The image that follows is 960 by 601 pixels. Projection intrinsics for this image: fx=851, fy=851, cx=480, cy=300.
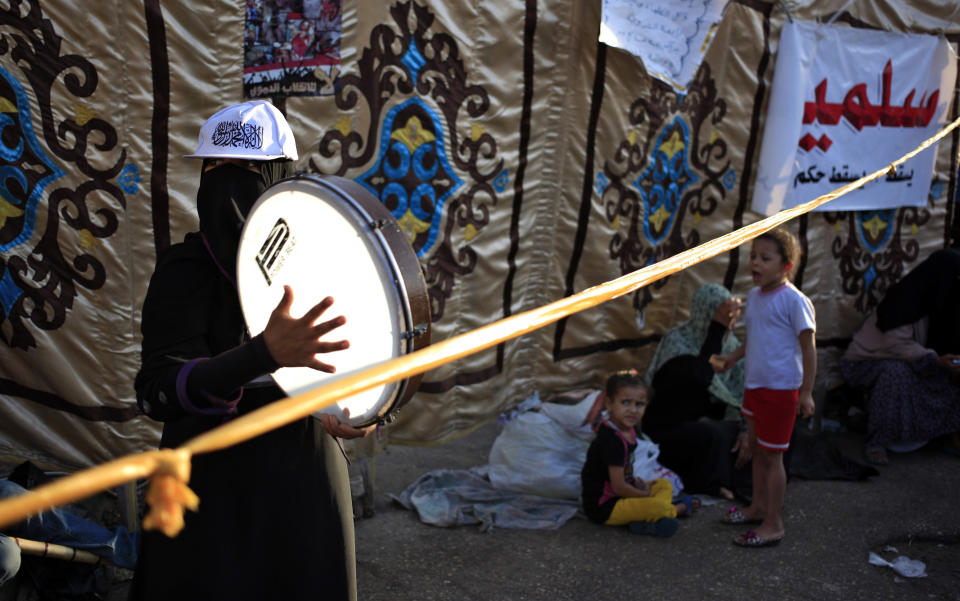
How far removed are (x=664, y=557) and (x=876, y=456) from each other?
6.98 ft

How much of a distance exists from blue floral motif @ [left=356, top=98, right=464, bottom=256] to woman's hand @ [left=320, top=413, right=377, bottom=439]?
232 centimetres

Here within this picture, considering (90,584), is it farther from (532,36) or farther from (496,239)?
(532,36)

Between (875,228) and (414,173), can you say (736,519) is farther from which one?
(875,228)

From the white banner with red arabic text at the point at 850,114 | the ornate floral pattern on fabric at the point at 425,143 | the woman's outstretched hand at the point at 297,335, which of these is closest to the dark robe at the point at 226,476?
the woman's outstretched hand at the point at 297,335

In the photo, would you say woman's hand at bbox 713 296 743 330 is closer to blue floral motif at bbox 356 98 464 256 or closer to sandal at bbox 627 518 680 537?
sandal at bbox 627 518 680 537

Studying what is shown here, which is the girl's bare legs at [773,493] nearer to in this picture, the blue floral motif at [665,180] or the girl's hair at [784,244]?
the girl's hair at [784,244]

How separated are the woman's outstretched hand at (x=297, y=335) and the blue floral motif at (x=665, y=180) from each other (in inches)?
152

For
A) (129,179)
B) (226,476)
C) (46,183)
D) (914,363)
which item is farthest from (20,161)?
(914,363)

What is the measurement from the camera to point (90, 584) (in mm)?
2994

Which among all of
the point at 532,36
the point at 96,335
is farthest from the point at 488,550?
the point at 532,36

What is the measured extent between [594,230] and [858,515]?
2.10 metres

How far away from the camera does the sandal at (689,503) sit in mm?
4203

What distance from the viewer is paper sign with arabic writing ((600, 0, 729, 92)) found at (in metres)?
4.52

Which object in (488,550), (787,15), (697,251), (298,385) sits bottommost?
(488,550)
